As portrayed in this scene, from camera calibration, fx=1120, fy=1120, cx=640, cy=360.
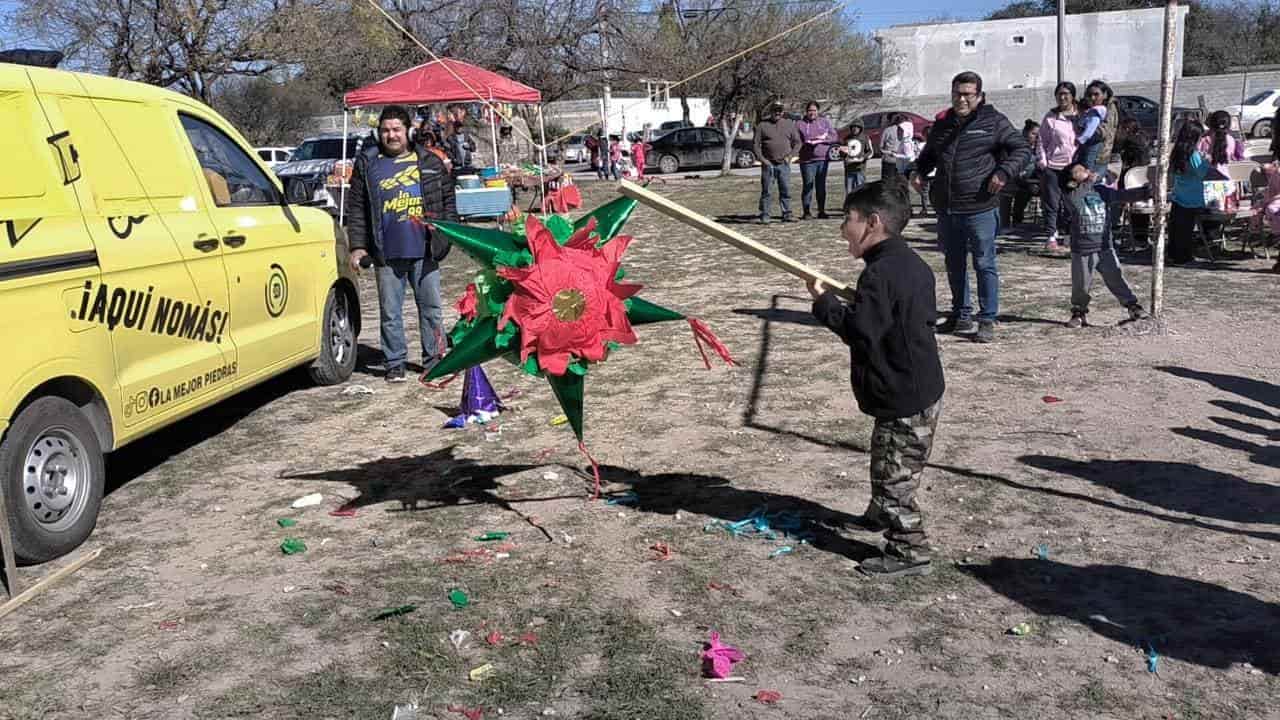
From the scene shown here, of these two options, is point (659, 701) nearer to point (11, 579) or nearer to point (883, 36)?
point (11, 579)

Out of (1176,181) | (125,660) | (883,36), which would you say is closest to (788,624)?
(125,660)

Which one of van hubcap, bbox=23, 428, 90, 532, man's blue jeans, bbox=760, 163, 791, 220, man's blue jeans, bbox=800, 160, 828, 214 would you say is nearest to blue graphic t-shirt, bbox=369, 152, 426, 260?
van hubcap, bbox=23, 428, 90, 532

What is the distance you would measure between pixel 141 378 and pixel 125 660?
1780 millimetres

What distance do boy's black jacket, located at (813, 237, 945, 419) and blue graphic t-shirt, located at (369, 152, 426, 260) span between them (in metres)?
3.79

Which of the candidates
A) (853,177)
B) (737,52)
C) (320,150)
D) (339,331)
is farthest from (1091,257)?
(737,52)

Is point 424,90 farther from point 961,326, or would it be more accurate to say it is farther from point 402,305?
point 961,326

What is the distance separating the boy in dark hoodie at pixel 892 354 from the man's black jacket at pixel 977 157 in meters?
3.81

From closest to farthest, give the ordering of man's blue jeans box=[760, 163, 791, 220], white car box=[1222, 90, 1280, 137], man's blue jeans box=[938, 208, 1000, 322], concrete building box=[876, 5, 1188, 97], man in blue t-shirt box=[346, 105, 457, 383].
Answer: man in blue t-shirt box=[346, 105, 457, 383], man's blue jeans box=[938, 208, 1000, 322], man's blue jeans box=[760, 163, 791, 220], white car box=[1222, 90, 1280, 137], concrete building box=[876, 5, 1188, 97]

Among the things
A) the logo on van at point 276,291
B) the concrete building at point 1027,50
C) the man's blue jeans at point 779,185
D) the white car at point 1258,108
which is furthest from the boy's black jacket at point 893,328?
the concrete building at point 1027,50

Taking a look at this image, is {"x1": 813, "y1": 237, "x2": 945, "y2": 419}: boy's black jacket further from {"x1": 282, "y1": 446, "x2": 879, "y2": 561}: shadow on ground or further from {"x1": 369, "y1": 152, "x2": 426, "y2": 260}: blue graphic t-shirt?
{"x1": 369, "y1": 152, "x2": 426, "y2": 260}: blue graphic t-shirt

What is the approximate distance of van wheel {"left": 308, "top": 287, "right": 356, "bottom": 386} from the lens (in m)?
7.56

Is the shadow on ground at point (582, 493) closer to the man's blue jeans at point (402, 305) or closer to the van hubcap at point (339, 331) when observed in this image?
the man's blue jeans at point (402, 305)

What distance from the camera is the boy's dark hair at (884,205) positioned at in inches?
167

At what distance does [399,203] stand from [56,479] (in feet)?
10.0
